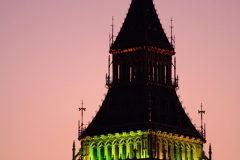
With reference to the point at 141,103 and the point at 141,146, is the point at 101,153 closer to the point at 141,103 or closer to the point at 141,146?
the point at 141,146

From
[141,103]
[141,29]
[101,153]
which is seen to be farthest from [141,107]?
[141,29]

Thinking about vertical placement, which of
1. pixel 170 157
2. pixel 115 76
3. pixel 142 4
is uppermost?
pixel 142 4

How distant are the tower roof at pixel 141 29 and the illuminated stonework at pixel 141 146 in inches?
532

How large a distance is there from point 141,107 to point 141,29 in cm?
1175

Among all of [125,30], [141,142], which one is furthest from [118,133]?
[125,30]

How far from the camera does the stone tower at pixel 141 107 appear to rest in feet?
534

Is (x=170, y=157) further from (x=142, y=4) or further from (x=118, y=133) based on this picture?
(x=142, y=4)

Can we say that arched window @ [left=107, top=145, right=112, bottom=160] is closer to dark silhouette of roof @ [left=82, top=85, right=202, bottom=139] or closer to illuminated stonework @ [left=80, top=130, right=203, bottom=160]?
illuminated stonework @ [left=80, top=130, right=203, bottom=160]

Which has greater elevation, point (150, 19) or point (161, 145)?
point (150, 19)

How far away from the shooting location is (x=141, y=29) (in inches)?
6649

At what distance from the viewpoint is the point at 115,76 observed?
16912 cm

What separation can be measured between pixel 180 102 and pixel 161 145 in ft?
29.0

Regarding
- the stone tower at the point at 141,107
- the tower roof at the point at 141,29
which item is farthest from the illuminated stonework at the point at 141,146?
the tower roof at the point at 141,29

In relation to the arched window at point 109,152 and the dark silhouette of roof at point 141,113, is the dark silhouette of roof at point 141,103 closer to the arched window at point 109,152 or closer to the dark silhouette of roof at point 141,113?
the dark silhouette of roof at point 141,113
